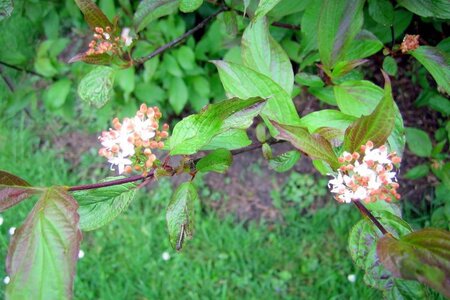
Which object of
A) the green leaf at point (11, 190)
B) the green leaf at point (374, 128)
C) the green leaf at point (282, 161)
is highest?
the green leaf at point (11, 190)

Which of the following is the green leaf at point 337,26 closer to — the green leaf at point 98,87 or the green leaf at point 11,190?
the green leaf at point 98,87

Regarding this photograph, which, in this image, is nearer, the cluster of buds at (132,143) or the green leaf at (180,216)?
the cluster of buds at (132,143)

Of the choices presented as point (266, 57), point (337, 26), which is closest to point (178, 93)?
point (266, 57)

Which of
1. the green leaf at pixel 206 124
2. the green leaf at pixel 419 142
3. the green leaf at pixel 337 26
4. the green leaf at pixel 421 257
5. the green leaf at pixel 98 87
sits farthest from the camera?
the green leaf at pixel 419 142

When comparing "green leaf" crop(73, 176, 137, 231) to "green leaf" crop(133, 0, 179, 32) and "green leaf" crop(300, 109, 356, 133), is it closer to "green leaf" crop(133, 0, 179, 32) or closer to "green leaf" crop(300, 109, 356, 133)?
"green leaf" crop(300, 109, 356, 133)

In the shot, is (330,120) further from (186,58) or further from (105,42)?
(186,58)

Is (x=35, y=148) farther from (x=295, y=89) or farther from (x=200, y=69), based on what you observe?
(x=295, y=89)

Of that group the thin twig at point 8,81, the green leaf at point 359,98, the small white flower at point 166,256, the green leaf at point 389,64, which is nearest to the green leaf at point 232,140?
the green leaf at point 359,98

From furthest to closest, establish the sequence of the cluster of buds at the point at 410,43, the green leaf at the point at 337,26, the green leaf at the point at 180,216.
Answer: the cluster of buds at the point at 410,43 < the green leaf at the point at 337,26 < the green leaf at the point at 180,216
